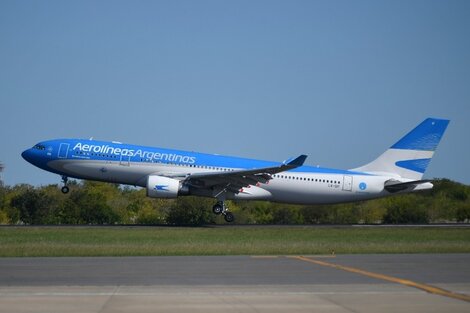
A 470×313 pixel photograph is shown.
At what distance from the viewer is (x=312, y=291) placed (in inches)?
562

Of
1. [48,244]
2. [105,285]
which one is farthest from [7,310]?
[48,244]

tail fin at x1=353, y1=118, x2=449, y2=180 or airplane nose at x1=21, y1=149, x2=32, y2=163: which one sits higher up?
tail fin at x1=353, y1=118, x2=449, y2=180

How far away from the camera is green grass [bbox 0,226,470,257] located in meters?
24.8

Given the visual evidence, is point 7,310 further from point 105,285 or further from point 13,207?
point 13,207

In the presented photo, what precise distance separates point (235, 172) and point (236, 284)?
1002 inches

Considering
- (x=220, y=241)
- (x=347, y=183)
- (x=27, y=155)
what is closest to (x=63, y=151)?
(x=27, y=155)

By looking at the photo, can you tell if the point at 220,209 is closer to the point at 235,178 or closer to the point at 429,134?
the point at 235,178

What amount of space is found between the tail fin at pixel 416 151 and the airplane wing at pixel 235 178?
7.14m

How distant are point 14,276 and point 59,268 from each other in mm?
1890

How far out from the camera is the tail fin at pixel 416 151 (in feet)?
146

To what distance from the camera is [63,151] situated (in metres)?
42.6

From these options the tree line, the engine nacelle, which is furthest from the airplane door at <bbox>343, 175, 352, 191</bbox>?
the engine nacelle

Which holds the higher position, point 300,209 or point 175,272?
point 300,209

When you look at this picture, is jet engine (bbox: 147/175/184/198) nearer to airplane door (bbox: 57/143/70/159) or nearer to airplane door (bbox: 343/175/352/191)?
airplane door (bbox: 57/143/70/159)
